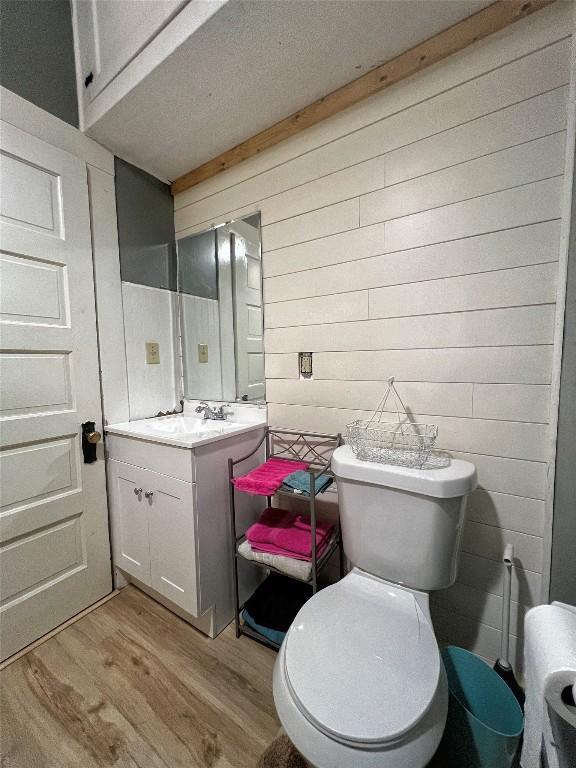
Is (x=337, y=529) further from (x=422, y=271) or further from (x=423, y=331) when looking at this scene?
(x=422, y=271)

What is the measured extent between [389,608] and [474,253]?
3.84 ft

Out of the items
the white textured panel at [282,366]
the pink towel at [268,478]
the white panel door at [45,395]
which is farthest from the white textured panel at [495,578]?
the white panel door at [45,395]

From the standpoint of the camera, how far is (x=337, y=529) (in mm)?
1313

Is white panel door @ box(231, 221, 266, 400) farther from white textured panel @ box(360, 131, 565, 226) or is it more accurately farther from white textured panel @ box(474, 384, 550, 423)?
white textured panel @ box(474, 384, 550, 423)

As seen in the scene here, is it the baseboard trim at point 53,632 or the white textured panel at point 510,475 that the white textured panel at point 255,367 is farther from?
the baseboard trim at point 53,632

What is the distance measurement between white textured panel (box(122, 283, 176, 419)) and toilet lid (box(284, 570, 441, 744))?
1326 mm

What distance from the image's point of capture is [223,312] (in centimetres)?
170

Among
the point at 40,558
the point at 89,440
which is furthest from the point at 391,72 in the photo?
the point at 40,558

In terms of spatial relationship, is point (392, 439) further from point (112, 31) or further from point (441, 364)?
point (112, 31)

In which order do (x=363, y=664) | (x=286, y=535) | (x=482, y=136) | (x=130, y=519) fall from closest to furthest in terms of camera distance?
(x=363, y=664), (x=482, y=136), (x=286, y=535), (x=130, y=519)

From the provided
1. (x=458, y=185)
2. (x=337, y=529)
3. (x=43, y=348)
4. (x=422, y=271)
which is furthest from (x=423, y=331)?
(x=43, y=348)

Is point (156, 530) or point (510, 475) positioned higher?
point (510, 475)

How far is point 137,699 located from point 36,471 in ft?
3.07

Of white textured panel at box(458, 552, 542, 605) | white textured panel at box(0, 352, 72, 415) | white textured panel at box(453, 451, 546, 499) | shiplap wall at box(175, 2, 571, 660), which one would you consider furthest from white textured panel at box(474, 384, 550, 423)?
white textured panel at box(0, 352, 72, 415)
